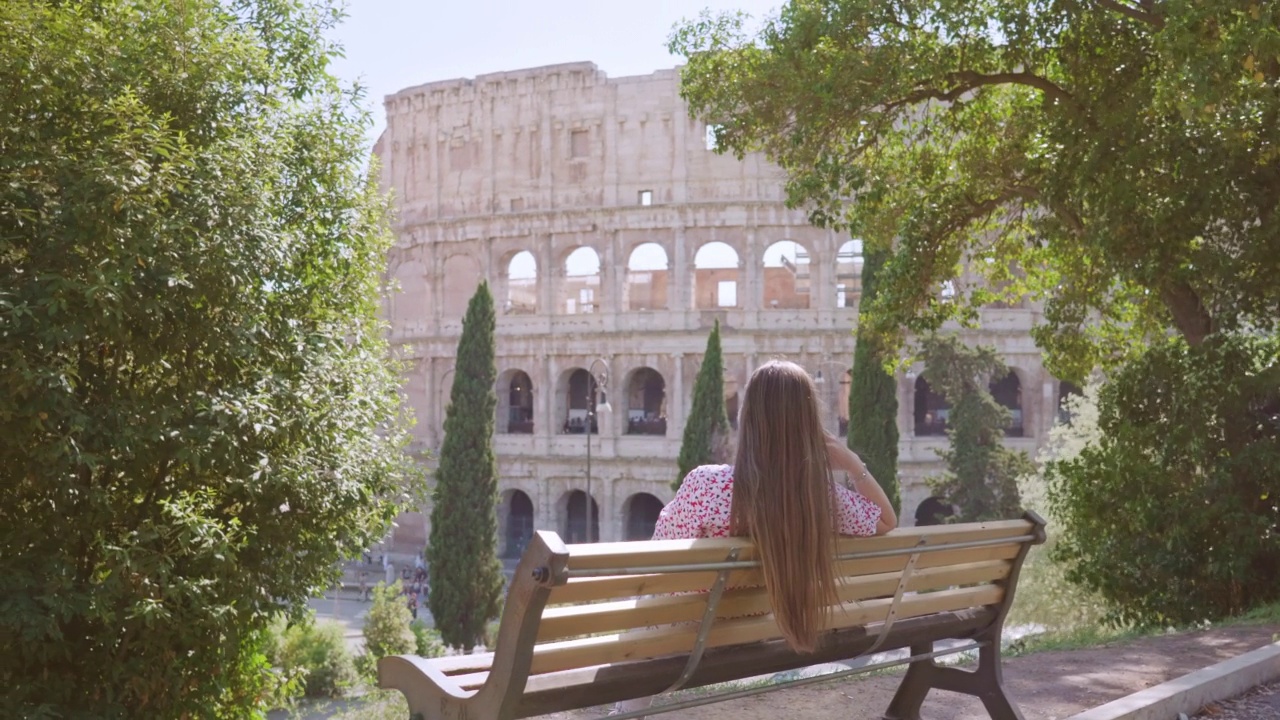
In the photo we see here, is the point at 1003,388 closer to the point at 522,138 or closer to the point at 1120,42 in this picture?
the point at 522,138

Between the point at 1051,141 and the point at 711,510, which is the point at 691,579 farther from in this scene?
the point at 1051,141

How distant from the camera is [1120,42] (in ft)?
30.2

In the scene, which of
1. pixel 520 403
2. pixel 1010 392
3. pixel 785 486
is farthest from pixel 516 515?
pixel 785 486

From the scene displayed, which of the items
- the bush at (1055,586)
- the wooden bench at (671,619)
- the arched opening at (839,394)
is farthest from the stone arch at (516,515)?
the wooden bench at (671,619)

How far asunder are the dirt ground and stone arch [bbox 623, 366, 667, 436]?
26.7 metres

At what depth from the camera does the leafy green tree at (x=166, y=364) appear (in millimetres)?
5875

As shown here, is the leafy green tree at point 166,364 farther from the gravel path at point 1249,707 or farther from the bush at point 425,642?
the bush at point 425,642

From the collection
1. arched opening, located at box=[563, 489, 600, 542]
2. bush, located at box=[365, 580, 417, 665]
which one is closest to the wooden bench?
bush, located at box=[365, 580, 417, 665]

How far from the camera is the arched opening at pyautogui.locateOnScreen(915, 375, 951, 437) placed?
32.1m

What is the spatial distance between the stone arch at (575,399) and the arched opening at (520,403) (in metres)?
1.31

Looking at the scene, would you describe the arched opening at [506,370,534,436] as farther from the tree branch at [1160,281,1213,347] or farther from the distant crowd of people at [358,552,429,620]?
the tree branch at [1160,281,1213,347]

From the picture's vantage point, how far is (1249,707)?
4633mm

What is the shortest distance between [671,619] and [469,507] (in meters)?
21.8

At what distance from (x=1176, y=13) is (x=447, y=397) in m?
29.1
